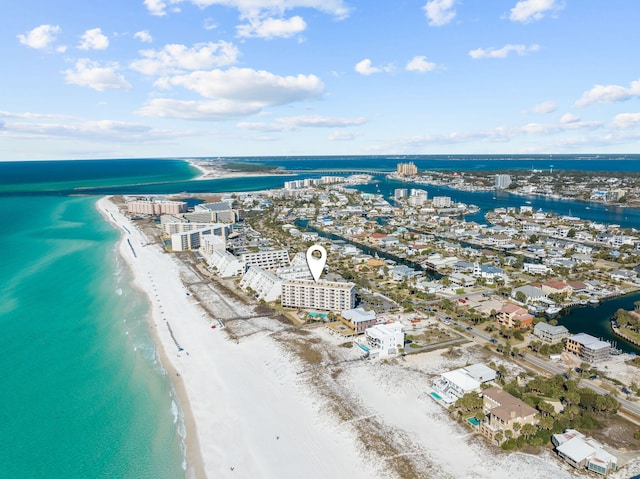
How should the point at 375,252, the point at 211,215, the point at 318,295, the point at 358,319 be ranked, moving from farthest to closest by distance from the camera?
the point at 211,215 < the point at 375,252 < the point at 318,295 < the point at 358,319

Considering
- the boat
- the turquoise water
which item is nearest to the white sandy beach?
the turquoise water

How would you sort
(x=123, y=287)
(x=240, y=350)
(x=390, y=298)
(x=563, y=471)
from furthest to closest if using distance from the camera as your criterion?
(x=123, y=287)
(x=390, y=298)
(x=240, y=350)
(x=563, y=471)

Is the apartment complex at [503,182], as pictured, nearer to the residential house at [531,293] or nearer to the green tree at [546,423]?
the residential house at [531,293]

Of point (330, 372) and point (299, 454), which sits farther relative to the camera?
point (330, 372)

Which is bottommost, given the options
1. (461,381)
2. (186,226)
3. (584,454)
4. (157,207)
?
(584,454)

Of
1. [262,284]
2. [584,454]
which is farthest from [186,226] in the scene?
[584,454]

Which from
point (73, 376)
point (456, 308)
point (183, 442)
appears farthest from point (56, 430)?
point (456, 308)

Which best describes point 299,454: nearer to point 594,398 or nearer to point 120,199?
point 594,398

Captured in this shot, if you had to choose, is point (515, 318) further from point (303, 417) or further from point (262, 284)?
point (262, 284)
